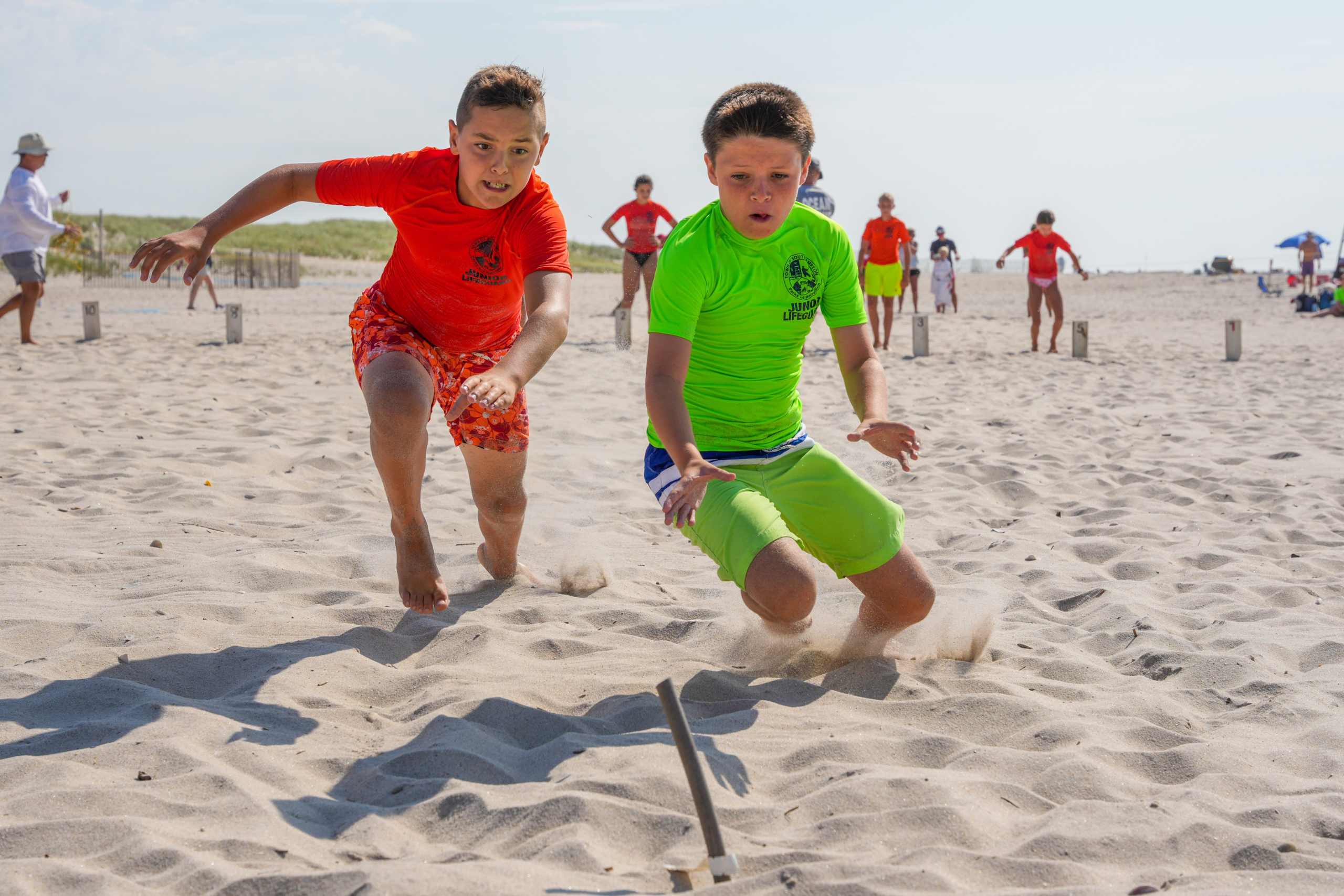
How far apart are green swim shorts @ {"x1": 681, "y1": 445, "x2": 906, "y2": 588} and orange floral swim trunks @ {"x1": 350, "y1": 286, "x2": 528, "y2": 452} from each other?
962 mm

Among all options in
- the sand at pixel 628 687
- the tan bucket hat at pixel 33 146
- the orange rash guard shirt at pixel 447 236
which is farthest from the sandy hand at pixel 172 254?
the tan bucket hat at pixel 33 146

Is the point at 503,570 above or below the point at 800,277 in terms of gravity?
below

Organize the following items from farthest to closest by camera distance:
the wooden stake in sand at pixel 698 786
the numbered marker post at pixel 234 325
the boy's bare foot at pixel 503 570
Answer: the numbered marker post at pixel 234 325, the boy's bare foot at pixel 503 570, the wooden stake in sand at pixel 698 786

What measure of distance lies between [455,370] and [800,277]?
1.34 meters

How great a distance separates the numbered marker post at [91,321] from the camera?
12727mm

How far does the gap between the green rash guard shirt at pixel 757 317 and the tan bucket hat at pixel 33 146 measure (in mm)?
9777

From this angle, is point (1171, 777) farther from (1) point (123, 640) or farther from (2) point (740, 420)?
(1) point (123, 640)

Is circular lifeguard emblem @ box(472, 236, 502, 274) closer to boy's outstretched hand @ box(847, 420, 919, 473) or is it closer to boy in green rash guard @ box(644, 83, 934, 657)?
boy in green rash guard @ box(644, 83, 934, 657)

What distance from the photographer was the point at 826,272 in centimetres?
353

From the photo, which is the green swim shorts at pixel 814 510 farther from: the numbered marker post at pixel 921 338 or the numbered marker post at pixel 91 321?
the numbered marker post at pixel 91 321

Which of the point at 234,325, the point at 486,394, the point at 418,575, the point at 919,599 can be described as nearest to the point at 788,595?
the point at 919,599

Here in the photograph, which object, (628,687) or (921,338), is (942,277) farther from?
(628,687)

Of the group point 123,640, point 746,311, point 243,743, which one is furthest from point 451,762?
point 746,311

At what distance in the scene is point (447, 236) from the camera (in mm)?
3754
